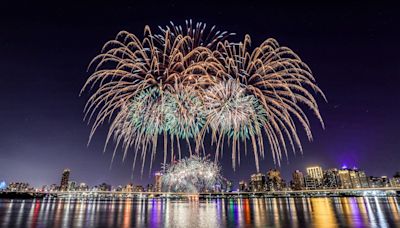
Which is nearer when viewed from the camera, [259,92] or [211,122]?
[259,92]

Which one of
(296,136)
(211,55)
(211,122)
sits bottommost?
(296,136)

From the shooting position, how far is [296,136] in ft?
75.8

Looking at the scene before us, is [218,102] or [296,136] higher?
[218,102]

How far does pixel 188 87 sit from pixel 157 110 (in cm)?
388

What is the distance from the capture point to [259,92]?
23719 millimetres

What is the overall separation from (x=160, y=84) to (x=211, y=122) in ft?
20.7

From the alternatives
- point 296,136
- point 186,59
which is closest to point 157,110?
point 186,59

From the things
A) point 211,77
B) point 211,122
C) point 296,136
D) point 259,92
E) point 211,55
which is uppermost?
point 211,55

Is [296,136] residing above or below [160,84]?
below

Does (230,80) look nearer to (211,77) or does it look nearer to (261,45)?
(211,77)

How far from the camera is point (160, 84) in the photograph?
23.7m

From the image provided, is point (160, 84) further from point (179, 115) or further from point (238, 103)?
point (238, 103)

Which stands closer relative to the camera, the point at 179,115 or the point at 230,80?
the point at 230,80

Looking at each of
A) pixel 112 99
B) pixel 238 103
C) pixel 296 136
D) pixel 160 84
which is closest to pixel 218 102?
pixel 238 103
